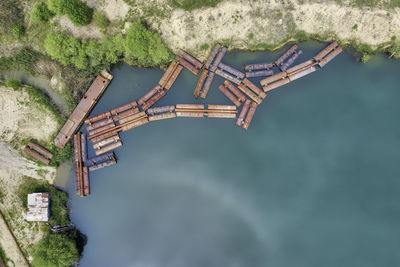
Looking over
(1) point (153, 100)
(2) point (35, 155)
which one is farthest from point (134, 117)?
(2) point (35, 155)

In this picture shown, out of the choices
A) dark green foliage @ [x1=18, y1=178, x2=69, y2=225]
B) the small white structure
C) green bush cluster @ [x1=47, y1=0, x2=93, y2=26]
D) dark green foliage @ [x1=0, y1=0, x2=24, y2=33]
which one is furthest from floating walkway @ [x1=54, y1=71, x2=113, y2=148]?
dark green foliage @ [x1=0, y1=0, x2=24, y2=33]

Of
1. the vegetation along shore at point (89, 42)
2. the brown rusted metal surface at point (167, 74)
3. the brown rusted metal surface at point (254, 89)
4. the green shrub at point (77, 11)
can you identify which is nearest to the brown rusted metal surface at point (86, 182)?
the vegetation along shore at point (89, 42)

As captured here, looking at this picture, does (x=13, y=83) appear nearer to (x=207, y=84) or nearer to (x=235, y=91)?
(x=207, y=84)

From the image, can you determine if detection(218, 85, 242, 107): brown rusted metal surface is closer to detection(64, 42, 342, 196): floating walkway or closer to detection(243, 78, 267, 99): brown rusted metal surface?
detection(64, 42, 342, 196): floating walkway

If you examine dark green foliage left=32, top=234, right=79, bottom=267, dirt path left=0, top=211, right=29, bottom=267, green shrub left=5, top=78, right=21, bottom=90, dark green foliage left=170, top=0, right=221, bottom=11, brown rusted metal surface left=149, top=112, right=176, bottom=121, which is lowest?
dirt path left=0, top=211, right=29, bottom=267

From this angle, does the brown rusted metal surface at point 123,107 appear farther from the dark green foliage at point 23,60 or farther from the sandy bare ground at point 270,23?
the dark green foliage at point 23,60

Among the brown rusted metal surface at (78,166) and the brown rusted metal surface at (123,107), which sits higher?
the brown rusted metal surface at (123,107)
